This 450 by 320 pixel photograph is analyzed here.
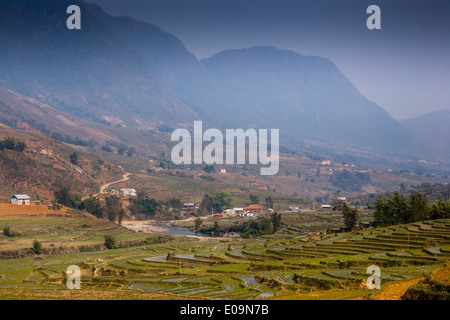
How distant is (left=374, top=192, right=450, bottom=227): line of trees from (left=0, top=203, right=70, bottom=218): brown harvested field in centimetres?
Answer: 7357

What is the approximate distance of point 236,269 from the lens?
178 ft

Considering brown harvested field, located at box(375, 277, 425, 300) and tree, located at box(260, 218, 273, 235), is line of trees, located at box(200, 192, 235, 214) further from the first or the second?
brown harvested field, located at box(375, 277, 425, 300)

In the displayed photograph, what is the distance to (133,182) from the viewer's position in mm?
193625

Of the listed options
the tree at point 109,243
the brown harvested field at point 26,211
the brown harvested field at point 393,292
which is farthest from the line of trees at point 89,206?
the brown harvested field at point 393,292

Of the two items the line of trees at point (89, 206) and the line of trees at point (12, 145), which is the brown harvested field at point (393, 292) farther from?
the line of trees at point (12, 145)

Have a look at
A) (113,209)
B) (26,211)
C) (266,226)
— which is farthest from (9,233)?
(266,226)

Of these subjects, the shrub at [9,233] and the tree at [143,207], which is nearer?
the shrub at [9,233]

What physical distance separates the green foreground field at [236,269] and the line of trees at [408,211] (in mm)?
13376

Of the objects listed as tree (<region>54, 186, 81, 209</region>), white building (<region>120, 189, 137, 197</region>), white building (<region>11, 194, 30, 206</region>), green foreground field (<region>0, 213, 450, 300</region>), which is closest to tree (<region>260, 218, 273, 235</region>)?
green foreground field (<region>0, 213, 450, 300</region>)

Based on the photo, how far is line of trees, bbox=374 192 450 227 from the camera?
84.9 metres

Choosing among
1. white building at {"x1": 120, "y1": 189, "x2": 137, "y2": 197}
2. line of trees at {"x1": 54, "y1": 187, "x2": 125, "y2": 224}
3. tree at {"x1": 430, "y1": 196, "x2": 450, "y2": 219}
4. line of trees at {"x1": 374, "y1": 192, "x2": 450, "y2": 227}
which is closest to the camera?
tree at {"x1": 430, "y1": 196, "x2": 450, "y2": 219}

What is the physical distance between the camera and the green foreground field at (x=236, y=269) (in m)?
34.9
